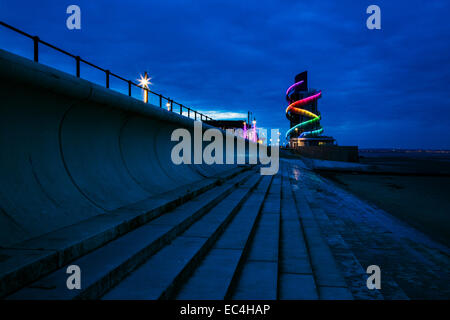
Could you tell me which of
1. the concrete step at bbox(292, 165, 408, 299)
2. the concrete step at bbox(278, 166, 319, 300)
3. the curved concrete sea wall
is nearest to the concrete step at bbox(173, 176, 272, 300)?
the concrete step at bbox(278, 166, 319, 300)

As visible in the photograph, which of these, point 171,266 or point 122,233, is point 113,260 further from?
point 122,233

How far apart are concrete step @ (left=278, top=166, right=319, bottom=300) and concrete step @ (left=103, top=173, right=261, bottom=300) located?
118 cm

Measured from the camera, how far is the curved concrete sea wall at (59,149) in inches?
123

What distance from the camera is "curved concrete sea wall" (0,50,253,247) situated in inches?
123

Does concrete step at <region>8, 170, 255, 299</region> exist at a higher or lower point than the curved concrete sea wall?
lower

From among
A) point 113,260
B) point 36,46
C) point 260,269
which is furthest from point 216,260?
point 36,46

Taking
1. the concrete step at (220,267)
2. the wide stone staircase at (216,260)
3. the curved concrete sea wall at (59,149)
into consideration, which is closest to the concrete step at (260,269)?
the wide stone staircase at (216,260)

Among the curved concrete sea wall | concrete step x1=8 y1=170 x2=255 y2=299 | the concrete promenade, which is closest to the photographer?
concrete step x1=8 y1=170 x2=255 y2=299

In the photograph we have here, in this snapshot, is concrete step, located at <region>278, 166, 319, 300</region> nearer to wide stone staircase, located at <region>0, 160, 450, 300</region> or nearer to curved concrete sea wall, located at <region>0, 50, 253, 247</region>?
wide stone staircase, located at <region>0, 160, 450, 300</region>

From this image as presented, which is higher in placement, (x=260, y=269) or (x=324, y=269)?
(x=260, y=269)

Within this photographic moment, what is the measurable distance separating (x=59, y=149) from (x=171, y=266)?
2.44 m

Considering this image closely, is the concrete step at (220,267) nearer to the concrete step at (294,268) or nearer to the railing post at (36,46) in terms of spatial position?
the concrete step at (294,268)

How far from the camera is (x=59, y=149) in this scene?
4043 mm

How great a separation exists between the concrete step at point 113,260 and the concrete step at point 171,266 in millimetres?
96
